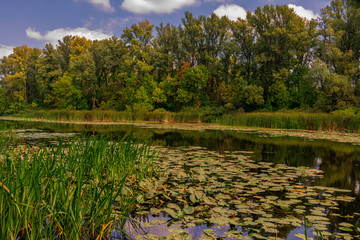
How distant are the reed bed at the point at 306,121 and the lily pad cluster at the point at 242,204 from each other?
15128 millimetres

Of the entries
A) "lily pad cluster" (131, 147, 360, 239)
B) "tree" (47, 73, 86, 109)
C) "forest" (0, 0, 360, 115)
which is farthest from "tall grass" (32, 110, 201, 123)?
"lily pad cluster" (131, 147, 360, 239)

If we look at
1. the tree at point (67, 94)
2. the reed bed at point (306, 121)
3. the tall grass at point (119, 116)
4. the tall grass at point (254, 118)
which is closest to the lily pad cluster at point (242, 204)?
the reed bed at point (306, 121)

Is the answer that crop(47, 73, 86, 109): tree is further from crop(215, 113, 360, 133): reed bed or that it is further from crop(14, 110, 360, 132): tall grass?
crop(215, 113, 360, 133): reed bed

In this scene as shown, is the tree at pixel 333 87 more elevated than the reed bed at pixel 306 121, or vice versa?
the tree at pixel 333 87

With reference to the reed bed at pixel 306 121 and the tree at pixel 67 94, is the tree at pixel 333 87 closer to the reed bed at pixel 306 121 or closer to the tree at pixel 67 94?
the reed bed at pixel 306 121

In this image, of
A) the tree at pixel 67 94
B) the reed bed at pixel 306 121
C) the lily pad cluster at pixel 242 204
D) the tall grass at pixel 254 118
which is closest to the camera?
the lily pad cluster at pixel 242 204

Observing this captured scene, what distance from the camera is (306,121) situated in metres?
21.0

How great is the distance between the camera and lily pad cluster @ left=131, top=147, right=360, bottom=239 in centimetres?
357

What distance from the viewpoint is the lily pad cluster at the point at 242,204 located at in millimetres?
3568

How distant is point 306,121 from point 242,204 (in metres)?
19.2

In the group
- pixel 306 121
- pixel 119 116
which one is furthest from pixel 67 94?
pixel 306 121

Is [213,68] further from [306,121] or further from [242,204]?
[242,204]

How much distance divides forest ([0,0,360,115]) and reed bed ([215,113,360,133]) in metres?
9.39

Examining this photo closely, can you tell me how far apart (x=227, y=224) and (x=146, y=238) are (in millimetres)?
1245
